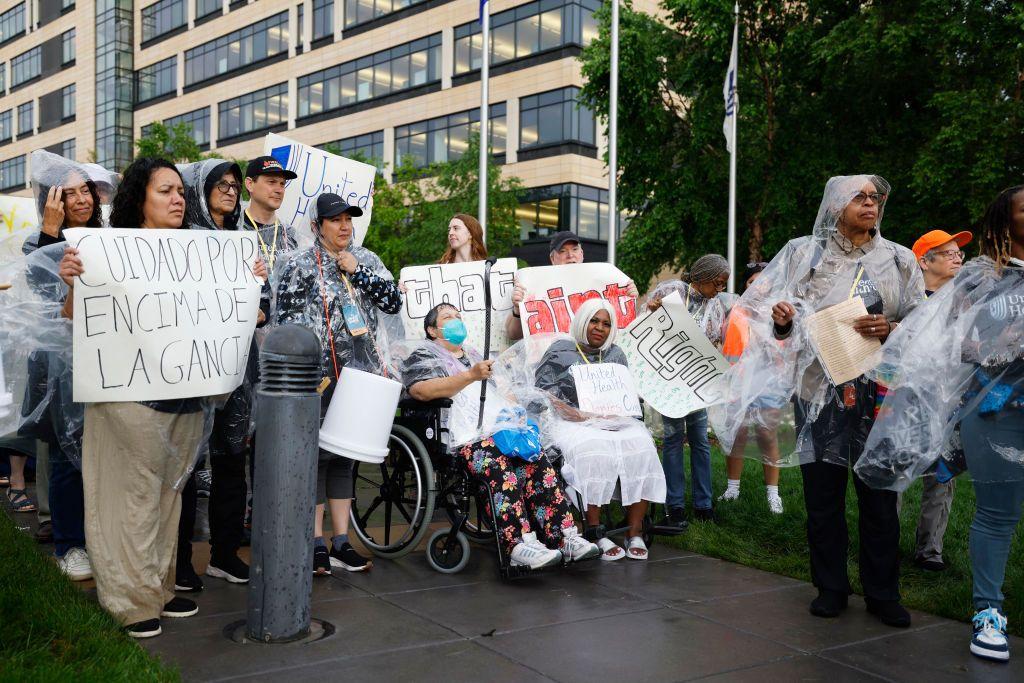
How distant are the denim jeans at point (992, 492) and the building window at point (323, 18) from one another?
4143 centimetres

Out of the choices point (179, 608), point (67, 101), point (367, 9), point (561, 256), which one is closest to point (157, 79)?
point (67, 101)

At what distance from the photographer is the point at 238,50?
4597cm

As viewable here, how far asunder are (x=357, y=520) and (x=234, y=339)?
1816 millimetres

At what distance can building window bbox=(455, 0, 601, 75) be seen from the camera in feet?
106

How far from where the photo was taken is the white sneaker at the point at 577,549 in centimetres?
483

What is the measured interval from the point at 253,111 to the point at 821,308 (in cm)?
4434

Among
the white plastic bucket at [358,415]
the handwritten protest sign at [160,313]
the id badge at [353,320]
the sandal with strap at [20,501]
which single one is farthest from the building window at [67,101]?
the handwritten protest sign at [160,313]

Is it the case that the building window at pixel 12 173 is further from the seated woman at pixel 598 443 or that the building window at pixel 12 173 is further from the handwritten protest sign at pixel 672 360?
the seated woman at pixel 598 443

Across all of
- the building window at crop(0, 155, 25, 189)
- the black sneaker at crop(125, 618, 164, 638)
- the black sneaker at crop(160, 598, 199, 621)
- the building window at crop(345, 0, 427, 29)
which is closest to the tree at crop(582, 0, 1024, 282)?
the black sneaker at crop(160, 598, 199, 621)

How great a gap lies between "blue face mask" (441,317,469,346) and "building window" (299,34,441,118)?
110ft

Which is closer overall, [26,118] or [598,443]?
[598,443]

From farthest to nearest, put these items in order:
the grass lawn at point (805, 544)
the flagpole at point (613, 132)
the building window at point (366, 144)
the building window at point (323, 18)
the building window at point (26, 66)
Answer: the building window at point (26, 66) < the building window at point (323, 18) < the building window at point (366, 144) < the flagpole at point (613, 132) < the grass lawn at point (805, 544)

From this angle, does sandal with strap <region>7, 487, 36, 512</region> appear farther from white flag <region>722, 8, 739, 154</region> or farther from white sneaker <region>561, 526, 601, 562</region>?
white flag <region>722, 8, 739, 154</region>

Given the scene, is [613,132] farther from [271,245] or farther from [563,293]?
[271,245]
